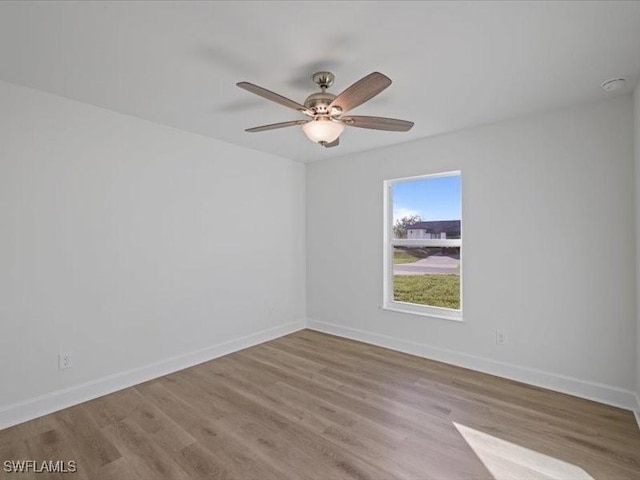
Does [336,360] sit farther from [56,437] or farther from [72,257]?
[72,257]

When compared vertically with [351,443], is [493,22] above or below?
above

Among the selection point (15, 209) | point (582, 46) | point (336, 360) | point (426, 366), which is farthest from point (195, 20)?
point (426, 366)

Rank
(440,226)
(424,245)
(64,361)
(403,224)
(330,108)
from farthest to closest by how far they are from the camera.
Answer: (403,224)
(424,245)
(440,226)
(64,361)
(330,108)

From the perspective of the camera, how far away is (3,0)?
4.84ft

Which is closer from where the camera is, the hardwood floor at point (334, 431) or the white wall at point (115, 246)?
the hardwood floor at point (334, 431)

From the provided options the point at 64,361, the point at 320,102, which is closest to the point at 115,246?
the point at 64,361

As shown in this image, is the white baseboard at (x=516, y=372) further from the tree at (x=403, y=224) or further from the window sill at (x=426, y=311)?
the tree at (x=403, y=224)

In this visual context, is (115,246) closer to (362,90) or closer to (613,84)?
(362,90)

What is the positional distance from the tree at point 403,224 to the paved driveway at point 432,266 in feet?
1.21

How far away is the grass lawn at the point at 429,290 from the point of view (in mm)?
3600

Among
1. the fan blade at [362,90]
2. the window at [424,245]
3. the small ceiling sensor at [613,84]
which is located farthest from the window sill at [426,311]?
the fan blade at [362,90]

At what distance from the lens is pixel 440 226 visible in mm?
3576

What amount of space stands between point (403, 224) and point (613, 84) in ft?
7.01

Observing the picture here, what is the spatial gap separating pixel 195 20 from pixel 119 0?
33cm
